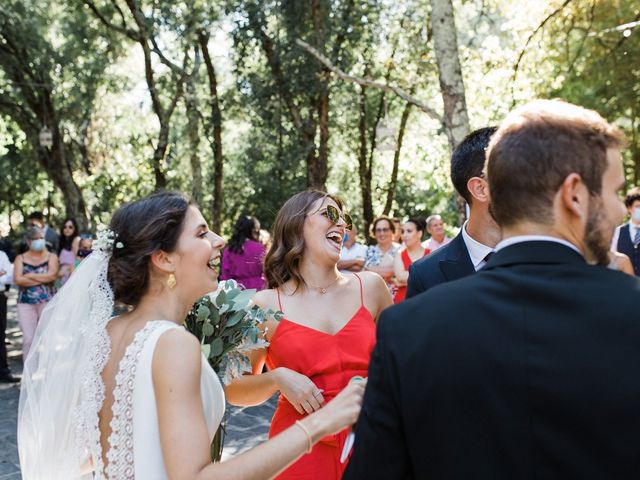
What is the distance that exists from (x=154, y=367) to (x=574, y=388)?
1.36 m

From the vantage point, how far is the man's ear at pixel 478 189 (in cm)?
324

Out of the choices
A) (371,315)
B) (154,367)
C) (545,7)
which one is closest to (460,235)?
(371,315)

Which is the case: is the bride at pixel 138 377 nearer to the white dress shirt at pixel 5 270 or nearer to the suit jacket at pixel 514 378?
the suit jacket at pixel 514 378

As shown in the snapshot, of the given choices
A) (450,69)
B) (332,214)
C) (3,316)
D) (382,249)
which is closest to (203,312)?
(332,214)

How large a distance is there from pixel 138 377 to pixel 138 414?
0.12 metres

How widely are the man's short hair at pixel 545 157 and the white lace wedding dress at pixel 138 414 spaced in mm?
1266

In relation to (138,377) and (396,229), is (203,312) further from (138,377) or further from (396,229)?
(396,229)

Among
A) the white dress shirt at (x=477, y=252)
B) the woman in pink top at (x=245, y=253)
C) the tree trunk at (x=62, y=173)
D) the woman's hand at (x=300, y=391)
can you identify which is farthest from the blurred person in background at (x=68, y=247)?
the white dress shirt at (x=477, y=252)

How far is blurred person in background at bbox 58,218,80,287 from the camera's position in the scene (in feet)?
40.9

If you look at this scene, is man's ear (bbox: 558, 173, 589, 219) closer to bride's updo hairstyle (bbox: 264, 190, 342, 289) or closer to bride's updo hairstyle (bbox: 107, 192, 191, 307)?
bride's updo hairstyle (bbox: 107, 192, 191, 307)

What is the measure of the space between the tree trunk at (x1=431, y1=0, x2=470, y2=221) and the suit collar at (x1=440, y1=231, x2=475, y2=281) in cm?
509

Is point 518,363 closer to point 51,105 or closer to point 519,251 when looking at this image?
point 519,251

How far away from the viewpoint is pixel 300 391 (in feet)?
11.3

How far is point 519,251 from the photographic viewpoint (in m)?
1.76
